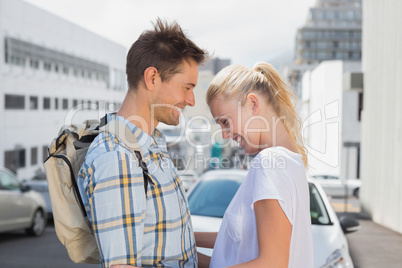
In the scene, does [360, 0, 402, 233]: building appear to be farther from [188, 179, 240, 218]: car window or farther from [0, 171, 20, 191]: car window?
[0, 171, 20, 191]: car window

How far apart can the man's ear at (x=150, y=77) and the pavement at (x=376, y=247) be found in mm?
6963

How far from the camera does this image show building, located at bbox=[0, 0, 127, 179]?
29.8 metres

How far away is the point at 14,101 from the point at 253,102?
3196 centimetres

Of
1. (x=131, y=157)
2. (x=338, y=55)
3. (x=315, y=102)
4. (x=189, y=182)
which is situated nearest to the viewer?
(x=131, y=157)

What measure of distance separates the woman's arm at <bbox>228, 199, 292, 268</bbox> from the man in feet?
1.24

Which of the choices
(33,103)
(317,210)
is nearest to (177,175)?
(317,210)

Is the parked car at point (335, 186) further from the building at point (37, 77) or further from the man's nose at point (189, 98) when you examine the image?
the man's nose at point (189, 98)

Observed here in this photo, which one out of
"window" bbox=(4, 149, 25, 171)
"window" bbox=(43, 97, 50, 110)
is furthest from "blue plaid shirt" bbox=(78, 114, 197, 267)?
Result: "window" bbox=(43, 97, 50, 110)

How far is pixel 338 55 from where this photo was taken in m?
119

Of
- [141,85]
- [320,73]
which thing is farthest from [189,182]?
[141,85]

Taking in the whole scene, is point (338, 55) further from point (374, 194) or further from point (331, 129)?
point (374, 194)

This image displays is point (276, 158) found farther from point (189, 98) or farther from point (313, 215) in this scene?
point (313, 215)

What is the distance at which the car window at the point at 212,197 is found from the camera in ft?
15.8

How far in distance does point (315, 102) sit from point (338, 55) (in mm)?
93403
